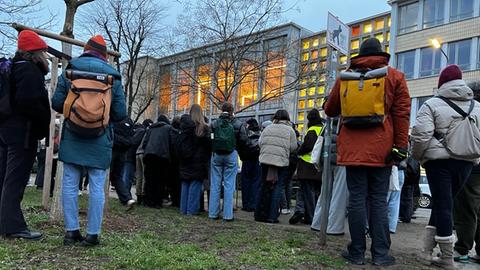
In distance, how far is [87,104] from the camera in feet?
13.4

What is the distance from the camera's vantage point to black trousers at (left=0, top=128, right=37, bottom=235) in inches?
172

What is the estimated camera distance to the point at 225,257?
4.20 metres

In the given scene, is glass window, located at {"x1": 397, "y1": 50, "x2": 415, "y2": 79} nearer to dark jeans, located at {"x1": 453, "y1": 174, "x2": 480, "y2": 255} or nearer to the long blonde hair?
the long blonde hair

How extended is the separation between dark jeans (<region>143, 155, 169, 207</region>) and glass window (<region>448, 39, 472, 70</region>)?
90.6ft

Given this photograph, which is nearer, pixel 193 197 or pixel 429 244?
pixel 429 244

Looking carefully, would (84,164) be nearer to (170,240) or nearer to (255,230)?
(170,240)

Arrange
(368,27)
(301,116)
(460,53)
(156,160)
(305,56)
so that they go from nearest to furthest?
(156,160), (305,56), (460,53), (301,116), (368,27)

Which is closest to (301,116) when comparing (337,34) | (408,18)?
(408,18)

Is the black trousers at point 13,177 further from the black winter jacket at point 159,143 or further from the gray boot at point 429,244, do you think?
the gray boot at point 429,244

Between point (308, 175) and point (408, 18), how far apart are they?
3167cm

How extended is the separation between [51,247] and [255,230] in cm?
265

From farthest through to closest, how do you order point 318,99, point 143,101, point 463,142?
point 143,101 < point 318,99 < point 463,142

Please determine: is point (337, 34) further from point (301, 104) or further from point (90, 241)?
point (301, 104)

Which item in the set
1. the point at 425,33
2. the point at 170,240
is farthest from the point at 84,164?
the point at 425,33
